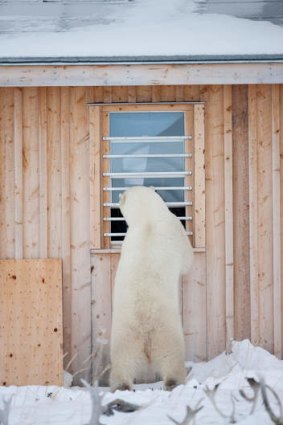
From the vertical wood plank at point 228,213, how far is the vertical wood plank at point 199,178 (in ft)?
0.82

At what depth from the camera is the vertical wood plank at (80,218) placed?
9.28 m

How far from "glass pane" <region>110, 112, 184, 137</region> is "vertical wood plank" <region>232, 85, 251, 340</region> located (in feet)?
2.06

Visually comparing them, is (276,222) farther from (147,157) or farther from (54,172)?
(54,172)

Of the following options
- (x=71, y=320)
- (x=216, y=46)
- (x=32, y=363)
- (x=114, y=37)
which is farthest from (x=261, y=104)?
(x=32, y=363)

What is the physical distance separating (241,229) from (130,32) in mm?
2379

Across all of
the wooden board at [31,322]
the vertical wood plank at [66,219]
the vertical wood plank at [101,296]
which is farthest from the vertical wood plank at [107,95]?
the wooden board at [31,322]

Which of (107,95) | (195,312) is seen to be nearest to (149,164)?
(107,95)

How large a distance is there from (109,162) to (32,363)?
89.5 inches

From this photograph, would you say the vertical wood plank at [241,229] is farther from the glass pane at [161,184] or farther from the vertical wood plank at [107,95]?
the vertical wood plank at [107,95]

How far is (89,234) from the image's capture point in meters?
9.30

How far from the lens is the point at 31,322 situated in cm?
915

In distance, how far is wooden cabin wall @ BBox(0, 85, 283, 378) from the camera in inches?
366

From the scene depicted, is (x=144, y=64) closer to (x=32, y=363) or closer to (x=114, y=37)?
(x=114, y=37)

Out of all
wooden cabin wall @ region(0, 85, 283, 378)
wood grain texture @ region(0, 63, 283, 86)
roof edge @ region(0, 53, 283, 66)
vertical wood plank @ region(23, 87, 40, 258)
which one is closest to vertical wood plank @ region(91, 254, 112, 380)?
wooden cabin wall @ region(0, 85, 283, 378)
